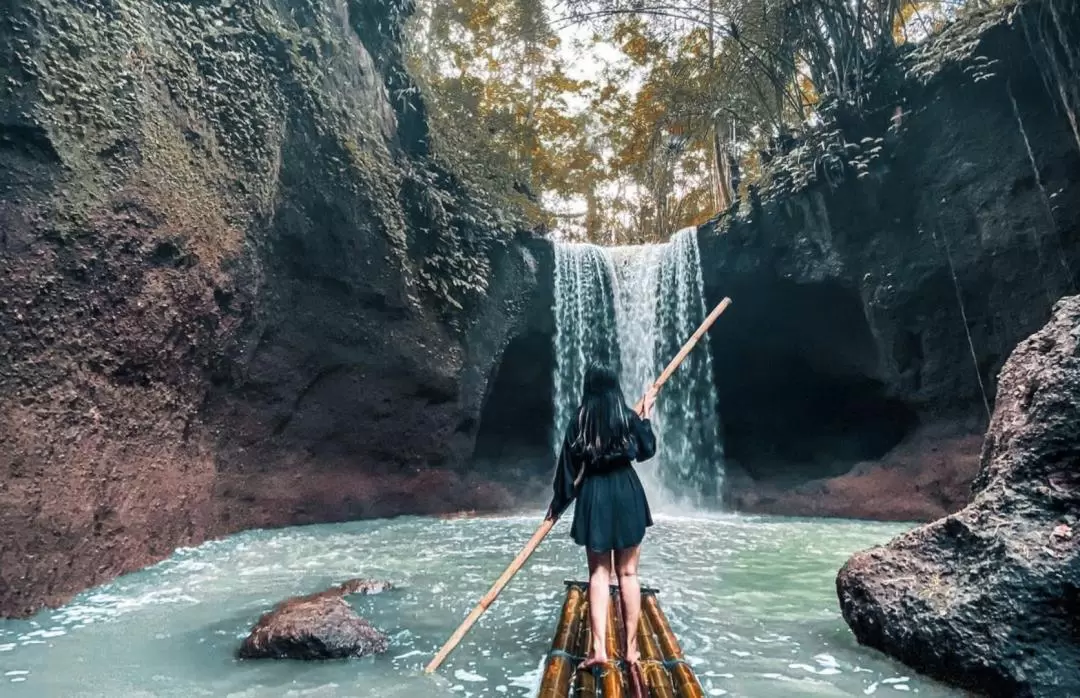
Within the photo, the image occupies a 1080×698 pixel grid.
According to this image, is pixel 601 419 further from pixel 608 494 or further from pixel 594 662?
pixel 594 662

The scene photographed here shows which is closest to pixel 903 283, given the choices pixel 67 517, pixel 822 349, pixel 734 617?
pixel 822 349

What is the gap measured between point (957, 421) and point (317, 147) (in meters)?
11.6

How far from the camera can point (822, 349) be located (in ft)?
42.2

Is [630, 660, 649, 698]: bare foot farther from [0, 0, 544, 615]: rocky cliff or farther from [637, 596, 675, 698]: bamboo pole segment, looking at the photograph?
[0, 0, 544, 615]: rocky cliff

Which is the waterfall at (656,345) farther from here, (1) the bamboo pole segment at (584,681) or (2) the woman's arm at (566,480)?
(1) the bamboo pole segment at (584,681)

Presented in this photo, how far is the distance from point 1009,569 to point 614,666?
2053 mm

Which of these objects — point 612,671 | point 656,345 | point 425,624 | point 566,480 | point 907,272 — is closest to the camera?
point 612,671

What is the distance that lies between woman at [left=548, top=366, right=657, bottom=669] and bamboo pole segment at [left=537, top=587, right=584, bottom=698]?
0.77 feet

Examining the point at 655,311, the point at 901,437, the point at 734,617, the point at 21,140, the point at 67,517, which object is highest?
the point at 655,311

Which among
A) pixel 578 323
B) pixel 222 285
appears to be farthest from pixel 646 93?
pixel 222 285

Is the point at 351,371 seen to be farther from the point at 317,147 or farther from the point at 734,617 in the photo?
the point at 734,617

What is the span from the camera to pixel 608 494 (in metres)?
3.35

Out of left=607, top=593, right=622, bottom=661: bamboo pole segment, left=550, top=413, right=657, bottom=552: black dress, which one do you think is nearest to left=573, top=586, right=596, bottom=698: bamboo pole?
left=607, top=593, right=622, bottom=661: bamboo pole segment

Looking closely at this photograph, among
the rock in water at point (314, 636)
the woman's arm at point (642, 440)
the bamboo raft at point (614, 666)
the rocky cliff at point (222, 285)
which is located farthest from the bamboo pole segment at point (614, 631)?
the rocky cliff at point (222, 285)
